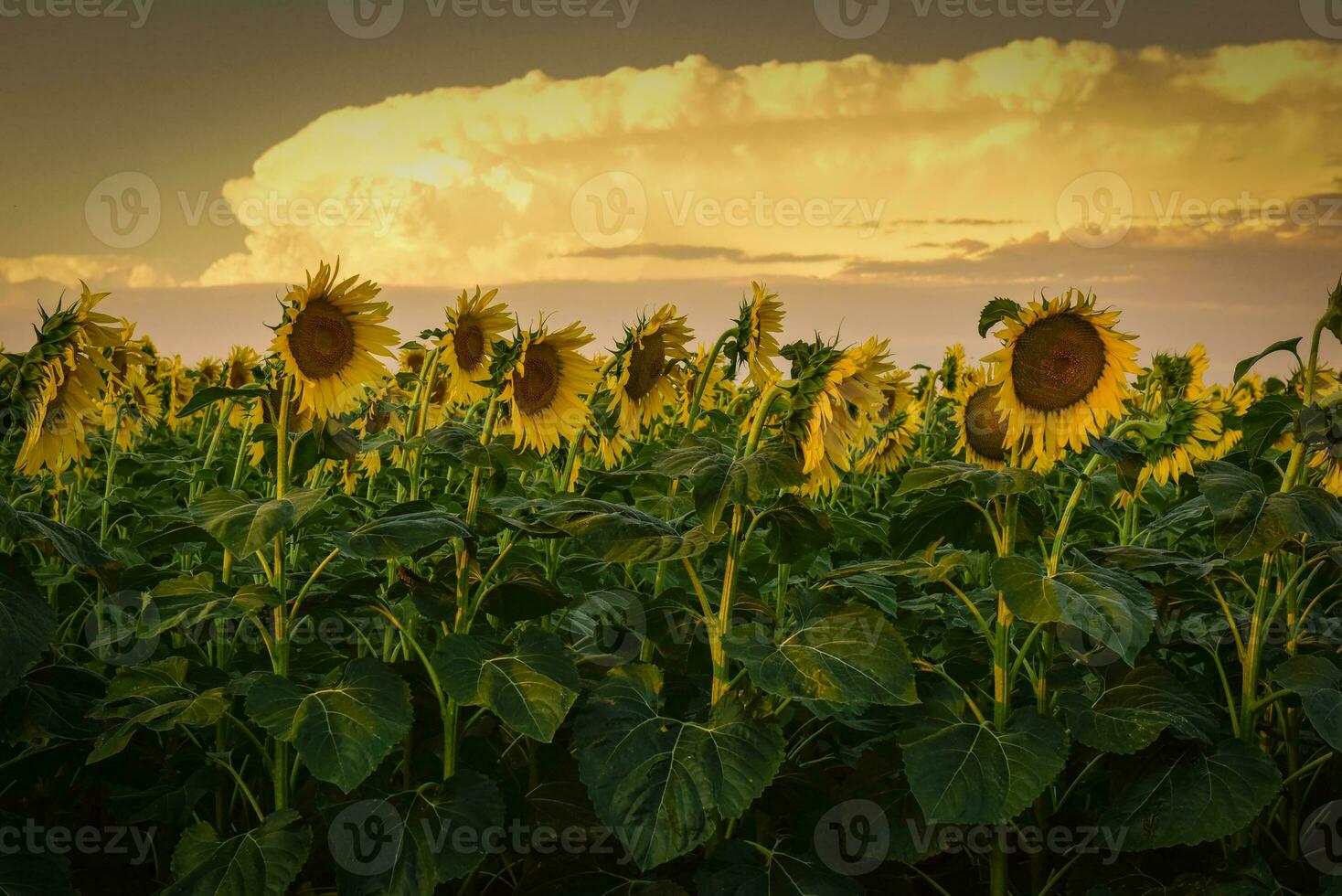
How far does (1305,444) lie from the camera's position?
106 inches

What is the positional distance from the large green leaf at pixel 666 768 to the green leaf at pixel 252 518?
80 centimetres

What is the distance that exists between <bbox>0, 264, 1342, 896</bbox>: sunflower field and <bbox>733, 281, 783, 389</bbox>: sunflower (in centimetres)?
18

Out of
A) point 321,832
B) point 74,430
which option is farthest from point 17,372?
point 321,832

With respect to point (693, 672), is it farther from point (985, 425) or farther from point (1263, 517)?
point (1263, 517)

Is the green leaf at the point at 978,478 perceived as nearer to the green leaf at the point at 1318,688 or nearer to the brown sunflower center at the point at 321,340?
the green leaf at the point at 1318,688

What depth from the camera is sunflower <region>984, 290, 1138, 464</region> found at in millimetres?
2875

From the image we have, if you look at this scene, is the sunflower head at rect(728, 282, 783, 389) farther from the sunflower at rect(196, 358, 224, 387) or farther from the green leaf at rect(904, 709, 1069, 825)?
the sunflower at rect(196, 358, 224, 387)

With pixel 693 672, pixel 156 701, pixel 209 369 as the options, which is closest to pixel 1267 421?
pixel 693 672

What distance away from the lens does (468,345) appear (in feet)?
11.9

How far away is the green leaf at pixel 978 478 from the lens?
7.91ft

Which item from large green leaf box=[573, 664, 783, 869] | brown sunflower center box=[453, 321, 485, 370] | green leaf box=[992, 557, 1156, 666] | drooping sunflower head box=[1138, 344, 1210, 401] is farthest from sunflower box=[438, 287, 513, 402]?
drooping sunflower head box=[1138, 344, 1210, 401]

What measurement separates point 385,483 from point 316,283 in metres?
4.26

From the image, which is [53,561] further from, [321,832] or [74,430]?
[321,832]

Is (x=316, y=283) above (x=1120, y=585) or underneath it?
above
